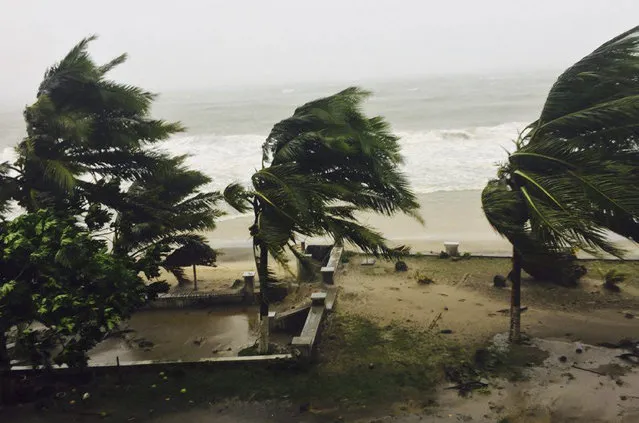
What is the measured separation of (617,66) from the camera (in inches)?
337

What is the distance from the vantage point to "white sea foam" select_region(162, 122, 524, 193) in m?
28.0

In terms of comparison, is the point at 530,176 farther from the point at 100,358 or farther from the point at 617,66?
the point at 100,358

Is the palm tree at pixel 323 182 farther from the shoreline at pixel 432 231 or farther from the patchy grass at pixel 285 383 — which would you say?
the shoreline at pixel 432 231

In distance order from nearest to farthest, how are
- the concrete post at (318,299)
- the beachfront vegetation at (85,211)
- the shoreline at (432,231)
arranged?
the beachfront vegetation at (85,211)
the concrete post at (318,299)
the shoreline at (432,231)

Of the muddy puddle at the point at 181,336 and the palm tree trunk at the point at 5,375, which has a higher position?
the palm tree trunk at the point at 5,375

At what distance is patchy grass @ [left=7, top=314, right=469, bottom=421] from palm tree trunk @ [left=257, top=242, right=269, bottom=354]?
2.02 ft

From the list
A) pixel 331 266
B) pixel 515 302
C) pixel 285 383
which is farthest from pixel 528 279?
pixel 285 383

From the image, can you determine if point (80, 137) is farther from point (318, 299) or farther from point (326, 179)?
point (318, 299)

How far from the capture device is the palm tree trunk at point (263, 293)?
8531 millimetres

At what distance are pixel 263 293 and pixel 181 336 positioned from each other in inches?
130

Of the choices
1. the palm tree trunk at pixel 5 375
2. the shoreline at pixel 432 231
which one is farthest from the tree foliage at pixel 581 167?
the shoreline at pixel 432 231

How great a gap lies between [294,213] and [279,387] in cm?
268

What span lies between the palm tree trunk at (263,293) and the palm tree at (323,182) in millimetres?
17

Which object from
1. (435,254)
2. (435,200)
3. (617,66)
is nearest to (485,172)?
(435,200)
